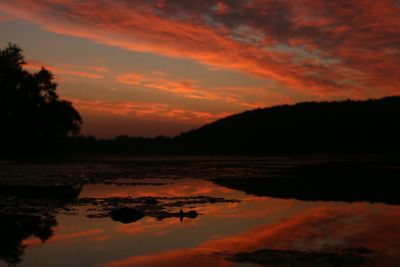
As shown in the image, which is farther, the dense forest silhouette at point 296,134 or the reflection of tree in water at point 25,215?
the dense forest silhouette at point 296,134

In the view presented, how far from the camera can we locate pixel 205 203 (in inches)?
965

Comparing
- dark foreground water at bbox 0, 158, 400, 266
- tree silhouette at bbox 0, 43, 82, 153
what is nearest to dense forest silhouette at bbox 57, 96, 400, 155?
tree silhouette at bbox 0, 43, 82, 153

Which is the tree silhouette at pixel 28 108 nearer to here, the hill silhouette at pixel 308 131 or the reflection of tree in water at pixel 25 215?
the reflection of tree in water at pixel 25 215

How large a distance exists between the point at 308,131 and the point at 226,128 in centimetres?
3601

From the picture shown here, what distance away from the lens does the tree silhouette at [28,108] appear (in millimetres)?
81375

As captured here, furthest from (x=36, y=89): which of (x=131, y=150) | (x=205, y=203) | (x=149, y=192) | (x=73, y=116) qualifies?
(x=131, y=150)

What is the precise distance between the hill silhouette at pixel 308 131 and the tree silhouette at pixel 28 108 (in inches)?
3048

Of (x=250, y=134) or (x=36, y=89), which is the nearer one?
(x=36, y=89)

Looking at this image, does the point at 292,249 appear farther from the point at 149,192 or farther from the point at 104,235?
the point at 149,192

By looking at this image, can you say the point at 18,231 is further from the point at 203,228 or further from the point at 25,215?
the point at 203,228

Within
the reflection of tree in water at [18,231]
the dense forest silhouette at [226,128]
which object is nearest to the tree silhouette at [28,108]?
the dense forest silhouette at [226,128]

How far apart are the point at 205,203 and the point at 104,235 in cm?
871

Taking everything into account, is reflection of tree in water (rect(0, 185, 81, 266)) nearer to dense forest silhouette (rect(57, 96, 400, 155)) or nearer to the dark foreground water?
the dark foreground water

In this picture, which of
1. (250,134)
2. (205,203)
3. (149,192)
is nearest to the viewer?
(205,203)
